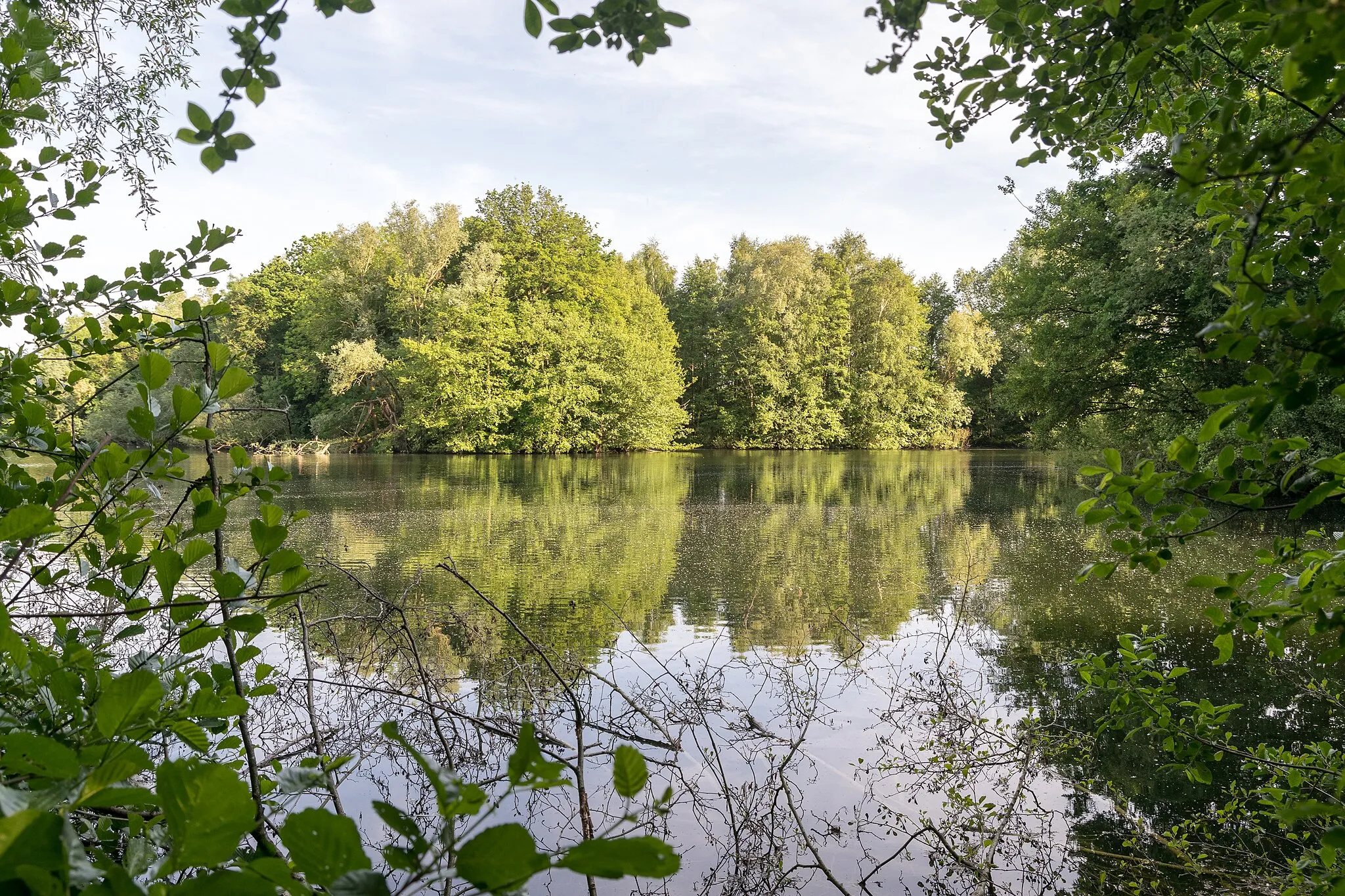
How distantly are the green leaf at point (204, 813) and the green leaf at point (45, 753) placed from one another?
0.09m

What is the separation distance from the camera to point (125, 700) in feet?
1.79

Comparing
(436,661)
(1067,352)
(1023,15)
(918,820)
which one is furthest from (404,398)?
(1023,15)

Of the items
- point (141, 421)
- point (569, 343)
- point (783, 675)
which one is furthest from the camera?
point (569, 343)

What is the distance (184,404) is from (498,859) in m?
0.92

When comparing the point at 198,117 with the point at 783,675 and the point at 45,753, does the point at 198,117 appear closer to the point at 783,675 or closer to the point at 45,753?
the point at 45,753

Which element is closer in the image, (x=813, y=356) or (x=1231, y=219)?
(x=1231, y=219)

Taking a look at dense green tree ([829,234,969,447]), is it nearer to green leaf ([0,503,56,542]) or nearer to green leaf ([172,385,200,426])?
green leaf ([172,385,200,426])

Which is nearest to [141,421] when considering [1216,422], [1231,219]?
[1216,422]

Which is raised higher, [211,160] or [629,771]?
[211,160]

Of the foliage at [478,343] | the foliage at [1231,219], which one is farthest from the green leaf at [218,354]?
the foliage at [478,343]

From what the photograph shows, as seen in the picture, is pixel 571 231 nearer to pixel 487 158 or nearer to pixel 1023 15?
pixel 487 158

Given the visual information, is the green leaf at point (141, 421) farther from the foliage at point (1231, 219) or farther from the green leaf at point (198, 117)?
the foliage at point (1231, 219)

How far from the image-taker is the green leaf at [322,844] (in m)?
0.48

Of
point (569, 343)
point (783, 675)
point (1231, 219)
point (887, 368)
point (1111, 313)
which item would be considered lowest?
point (783, 675)
